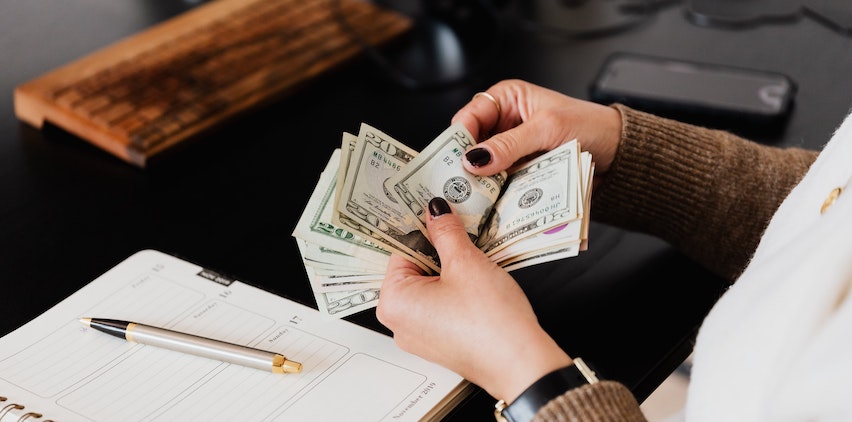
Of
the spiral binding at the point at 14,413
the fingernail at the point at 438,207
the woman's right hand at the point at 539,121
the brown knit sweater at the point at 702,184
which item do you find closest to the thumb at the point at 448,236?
the fingernail at the point at 438,207

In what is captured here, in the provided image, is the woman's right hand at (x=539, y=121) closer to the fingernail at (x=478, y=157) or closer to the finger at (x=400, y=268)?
the fingernail at (x=478, y=157)

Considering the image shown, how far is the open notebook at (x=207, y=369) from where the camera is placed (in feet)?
2.34

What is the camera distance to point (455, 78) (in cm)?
131

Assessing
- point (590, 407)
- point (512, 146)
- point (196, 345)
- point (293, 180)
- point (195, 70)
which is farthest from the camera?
point (195, 70)

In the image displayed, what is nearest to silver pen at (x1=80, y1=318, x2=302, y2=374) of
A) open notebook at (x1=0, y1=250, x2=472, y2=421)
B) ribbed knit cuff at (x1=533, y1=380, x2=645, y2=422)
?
open notebook at (x1=0, y1=250, x2=472, y2=421)

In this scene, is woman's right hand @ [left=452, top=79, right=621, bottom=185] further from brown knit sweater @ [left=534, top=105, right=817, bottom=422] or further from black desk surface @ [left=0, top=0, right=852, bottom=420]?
black desk surface @ [left=0, top=0, right=852, bottom=420]

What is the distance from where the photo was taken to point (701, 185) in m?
0.94

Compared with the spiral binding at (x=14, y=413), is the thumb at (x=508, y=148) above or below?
above

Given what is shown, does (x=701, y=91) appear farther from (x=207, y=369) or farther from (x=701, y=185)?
(x=207, y=369)

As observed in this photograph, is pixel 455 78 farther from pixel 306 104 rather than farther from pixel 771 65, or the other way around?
pixel 771 65

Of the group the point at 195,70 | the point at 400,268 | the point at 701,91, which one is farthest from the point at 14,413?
the point at 701,91

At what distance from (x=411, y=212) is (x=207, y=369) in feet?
0.76

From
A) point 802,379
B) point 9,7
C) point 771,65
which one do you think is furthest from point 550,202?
point 9,7

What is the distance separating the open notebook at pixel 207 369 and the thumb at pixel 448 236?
0.31 ft
